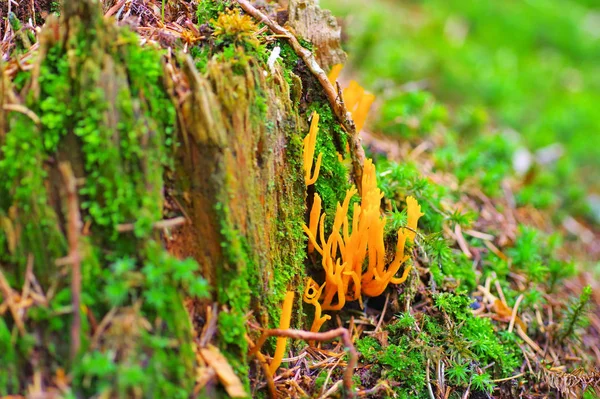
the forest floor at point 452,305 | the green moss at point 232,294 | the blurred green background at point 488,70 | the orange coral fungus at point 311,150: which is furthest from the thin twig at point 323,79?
the blurred green background at point 488,70

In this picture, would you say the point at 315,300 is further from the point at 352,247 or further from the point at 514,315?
the point at 514,315

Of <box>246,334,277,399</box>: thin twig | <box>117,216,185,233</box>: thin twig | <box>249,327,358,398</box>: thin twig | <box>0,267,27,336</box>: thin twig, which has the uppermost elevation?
<box>117,216,185,233</box>: thin twig

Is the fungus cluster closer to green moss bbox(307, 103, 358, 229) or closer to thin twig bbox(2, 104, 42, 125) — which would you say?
green moss bbox(307, 103, 358, 229)

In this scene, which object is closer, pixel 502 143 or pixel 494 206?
pixel 494 206

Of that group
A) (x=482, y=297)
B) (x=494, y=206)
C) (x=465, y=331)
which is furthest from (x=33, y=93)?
(x=494, y=206)

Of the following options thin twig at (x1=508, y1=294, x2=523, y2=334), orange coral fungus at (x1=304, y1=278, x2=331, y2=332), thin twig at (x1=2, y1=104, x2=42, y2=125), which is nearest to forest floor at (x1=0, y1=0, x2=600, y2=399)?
thin twig at (x1=508, y1=294, x2=523, y2=334)

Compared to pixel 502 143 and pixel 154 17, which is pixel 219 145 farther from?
pixel 502 143

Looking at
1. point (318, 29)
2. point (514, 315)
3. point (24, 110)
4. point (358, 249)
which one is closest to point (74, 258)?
point (24, 110)
